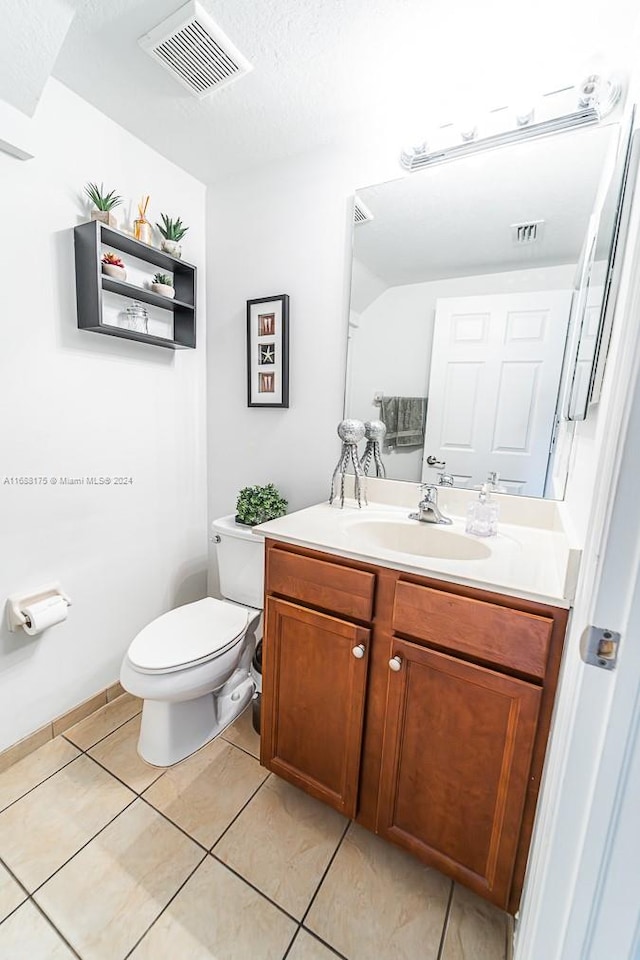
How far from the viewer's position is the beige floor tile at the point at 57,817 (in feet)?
3.58

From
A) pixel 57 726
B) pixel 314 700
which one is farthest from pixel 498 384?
pixel 57 726

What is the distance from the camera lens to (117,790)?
1.31m

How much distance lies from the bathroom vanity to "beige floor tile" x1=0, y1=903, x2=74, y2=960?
60 centimetres

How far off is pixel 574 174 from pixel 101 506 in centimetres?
197

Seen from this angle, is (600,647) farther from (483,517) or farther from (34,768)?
(34,768)

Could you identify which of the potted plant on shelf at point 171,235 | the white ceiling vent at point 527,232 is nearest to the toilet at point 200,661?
the potted plant on shelf at point 171,235

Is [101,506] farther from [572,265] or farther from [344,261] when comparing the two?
[572,265]

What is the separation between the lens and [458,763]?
3.07 feet

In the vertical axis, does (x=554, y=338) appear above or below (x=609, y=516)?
above

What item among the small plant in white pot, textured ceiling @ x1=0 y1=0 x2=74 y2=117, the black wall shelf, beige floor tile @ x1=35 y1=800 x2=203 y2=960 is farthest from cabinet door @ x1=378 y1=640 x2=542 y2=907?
textured ceiling @ x1=0 y1=0 x2=74 y2=117

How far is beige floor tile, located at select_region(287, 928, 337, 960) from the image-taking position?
0.92 m

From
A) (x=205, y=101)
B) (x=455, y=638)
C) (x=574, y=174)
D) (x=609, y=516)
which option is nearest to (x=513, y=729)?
(x=455, y=638)

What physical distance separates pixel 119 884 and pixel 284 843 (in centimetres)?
44

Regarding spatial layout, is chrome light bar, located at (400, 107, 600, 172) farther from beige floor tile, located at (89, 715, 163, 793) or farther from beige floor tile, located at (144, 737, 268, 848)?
beige floor tile, located at (89, 715, 163, 793)
